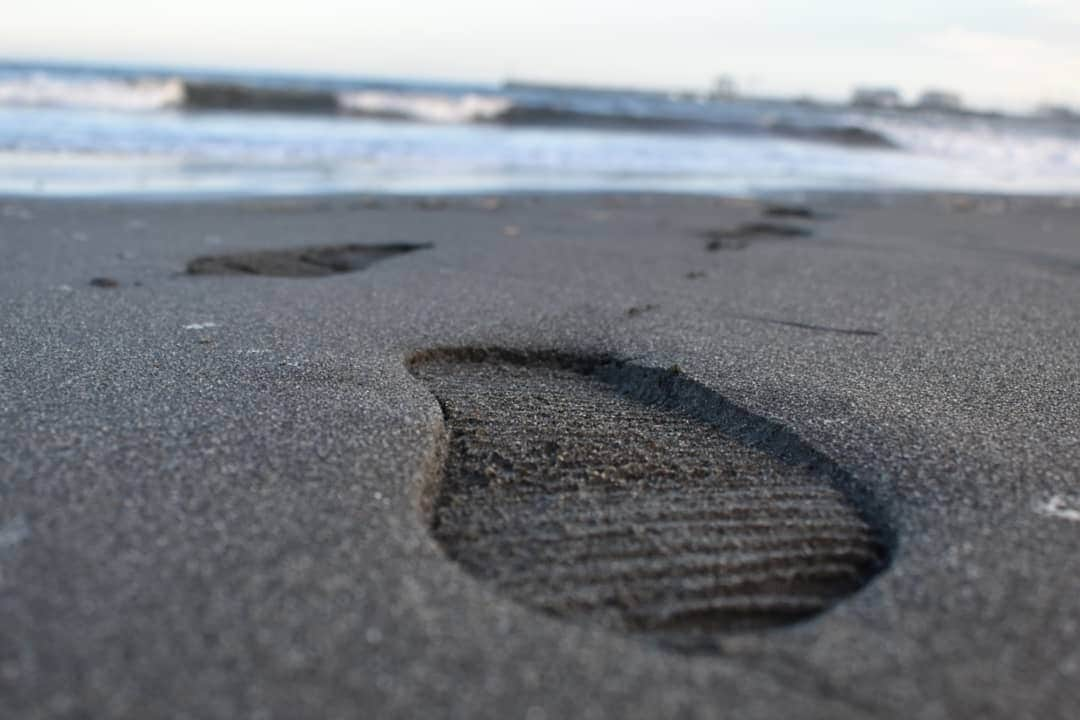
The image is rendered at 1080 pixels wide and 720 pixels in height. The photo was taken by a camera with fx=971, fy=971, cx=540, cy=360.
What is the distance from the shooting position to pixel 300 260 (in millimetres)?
3756

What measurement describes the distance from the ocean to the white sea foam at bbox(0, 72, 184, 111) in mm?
43

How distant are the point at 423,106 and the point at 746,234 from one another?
18007 mm

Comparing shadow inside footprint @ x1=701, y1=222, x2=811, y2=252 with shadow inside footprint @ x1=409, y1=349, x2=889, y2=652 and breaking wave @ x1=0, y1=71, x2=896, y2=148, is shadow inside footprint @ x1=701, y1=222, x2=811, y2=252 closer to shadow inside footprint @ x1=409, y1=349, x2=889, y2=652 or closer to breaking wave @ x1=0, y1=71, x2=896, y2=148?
shadow inside footprint @ x1=409, y1=349, x2=889, y2=652

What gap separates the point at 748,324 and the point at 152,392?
1.59m

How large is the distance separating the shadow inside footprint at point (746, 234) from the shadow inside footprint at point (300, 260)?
4.63ft

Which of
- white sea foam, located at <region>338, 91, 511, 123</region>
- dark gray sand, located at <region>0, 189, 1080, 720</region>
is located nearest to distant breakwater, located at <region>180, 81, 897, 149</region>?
white sea foam, located at <region>338, 91, 511, 123</region>

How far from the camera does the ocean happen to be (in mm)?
7793

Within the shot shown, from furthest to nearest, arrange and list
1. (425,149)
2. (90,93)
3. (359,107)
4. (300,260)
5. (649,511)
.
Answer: (359,107)
(90,93)
(425,149)
(300,260)
(649,511)

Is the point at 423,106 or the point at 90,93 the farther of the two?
the point at 423,106

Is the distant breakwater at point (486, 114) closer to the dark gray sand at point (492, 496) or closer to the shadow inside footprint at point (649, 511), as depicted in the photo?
the dark gray sand at point (492, 496)

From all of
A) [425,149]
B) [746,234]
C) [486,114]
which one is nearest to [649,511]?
[746,234]

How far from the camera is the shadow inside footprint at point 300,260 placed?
3.49 metres

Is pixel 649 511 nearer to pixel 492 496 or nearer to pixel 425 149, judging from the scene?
pixel 492 496

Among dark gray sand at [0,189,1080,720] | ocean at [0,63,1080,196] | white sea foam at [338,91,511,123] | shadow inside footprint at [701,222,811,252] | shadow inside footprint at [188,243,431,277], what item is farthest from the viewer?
white sea foam at [338,91,511,123]
